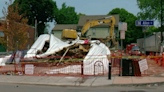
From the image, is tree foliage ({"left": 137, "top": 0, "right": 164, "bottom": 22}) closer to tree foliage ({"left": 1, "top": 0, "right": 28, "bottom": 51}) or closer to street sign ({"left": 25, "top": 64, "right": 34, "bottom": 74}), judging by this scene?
tree foliage ({"left": 1, "top": 0, "right": 28, "bottom": 51})

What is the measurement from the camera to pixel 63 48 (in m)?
18.5

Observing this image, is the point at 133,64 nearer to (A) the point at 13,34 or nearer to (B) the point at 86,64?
(B) the point at 86,64

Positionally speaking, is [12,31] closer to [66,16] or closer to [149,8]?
[149,8]

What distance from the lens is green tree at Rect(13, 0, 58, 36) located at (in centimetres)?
5922

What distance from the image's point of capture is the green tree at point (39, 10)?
5922 centimetres

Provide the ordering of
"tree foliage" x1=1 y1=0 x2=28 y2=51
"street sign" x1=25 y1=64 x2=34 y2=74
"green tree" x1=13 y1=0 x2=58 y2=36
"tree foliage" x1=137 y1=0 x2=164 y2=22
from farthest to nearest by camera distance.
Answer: "green tree" x1=13 y1=0 x2=58 y2=36 → "tree foliage" x1=137 y1=0 x2=164 y2=22 → "tree foliage" x1=1 y1=0 x2=28 y2=51 → "street sign" x1=25 y1=64 x2=34 y2=74

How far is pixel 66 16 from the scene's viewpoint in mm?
73812

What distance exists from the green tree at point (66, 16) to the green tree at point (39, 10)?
337 cm

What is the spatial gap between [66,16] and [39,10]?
45.9 ft

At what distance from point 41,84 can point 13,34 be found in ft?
50.8

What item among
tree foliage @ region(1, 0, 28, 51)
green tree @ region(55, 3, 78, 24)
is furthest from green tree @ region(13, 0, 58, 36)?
tree foliage @ region(1, 0, 28, 51)

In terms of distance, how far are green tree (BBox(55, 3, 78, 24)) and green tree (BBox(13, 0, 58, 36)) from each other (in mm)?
3368

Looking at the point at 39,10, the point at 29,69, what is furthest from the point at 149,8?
the point at 29,69

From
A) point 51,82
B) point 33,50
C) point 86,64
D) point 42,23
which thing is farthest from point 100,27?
point 51,82
